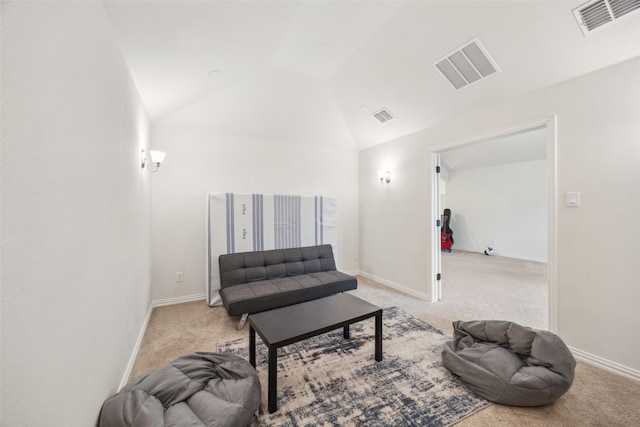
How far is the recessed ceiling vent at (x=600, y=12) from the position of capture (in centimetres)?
174

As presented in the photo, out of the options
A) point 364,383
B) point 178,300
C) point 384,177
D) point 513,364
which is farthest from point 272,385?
point 384,177

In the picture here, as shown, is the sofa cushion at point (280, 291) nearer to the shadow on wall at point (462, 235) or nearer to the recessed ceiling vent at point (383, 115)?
the recessed ceiling vent at point (383, 115)

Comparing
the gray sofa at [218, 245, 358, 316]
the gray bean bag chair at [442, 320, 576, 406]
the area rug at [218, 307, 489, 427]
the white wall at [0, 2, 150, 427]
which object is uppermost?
the white wall at [0, 2, 150, 427]

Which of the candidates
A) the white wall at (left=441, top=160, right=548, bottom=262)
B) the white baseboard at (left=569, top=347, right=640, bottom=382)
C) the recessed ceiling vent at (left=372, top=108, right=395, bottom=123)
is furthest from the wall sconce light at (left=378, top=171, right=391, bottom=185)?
the white wall at (left=441, top=160, right=548, bottom=262)

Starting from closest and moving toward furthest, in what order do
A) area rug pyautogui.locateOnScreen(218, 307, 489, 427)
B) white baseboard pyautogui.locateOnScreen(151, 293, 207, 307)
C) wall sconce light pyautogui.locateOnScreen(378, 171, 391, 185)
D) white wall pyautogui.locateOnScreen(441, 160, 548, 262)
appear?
area rug pyautogui.locateOnScreen(218, 307, 489, 427) < white baseboard pyautogui.locateOnScreen(151, 293, 207, 307) < wall sconce light pyautogui.locateOnScreen(378, 171, 391, 185) < white wall pyautogui.locateOnScreen(441, 160, 548, 262)

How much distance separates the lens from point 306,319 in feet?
6.56

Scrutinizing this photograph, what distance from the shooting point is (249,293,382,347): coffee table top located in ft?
5.76

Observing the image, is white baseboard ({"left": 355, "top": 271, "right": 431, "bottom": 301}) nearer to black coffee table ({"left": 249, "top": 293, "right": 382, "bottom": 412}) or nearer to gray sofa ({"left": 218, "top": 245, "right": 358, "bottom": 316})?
gray sofa ({"left": 218, "top": 245, "right": 358, "bottom": 316})

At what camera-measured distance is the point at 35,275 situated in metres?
0.82

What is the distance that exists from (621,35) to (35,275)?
367cm

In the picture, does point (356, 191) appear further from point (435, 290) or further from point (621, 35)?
point (621, 35)

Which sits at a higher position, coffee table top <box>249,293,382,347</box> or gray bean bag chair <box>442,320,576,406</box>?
coffee table top <box>249,293,382,347</box>

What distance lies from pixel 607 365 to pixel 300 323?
8.23ft

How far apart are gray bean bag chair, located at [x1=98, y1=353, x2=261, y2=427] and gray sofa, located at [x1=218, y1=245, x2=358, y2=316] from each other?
3.36 feet
